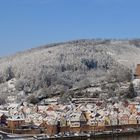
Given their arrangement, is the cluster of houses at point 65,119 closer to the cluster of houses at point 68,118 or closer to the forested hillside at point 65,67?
the cluster of houses at point 68,118

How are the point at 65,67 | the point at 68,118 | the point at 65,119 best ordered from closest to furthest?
Answer: the point at 65,119, the point at 68,118, the point at 65,67

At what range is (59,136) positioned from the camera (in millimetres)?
52188

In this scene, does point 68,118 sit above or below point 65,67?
below

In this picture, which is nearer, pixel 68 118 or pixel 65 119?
pixel 65 119

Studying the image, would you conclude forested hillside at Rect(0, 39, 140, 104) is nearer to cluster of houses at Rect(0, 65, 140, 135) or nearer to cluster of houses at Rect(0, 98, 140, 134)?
cluster of houses at Rect(0, 65, 140, 135)

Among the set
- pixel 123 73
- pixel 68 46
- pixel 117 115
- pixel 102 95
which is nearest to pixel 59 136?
pixel 117 115

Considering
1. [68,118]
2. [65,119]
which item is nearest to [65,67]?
[68,118]

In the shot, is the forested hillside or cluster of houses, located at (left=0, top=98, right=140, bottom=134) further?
the forested hillside

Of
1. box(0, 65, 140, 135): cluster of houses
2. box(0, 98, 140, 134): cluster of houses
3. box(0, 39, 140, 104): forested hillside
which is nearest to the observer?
box(0, 65, 140, 135): cluster of houses

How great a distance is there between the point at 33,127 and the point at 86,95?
40.8m

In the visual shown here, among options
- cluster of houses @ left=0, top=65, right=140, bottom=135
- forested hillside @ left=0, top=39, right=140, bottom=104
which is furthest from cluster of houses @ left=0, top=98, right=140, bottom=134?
forested hillside @ left=0, top=39, right=140, bottom=104

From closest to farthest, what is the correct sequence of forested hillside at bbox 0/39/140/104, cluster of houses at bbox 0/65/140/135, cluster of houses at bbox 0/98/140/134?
cluster of houses at bbox 0/65/140/135 < cluster of houses at bbox 0/98/140/134 < forested hillside at bbox 0/39/140/104

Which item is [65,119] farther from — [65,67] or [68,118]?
[65,67]

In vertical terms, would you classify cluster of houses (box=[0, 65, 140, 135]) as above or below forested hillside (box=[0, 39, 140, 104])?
below
